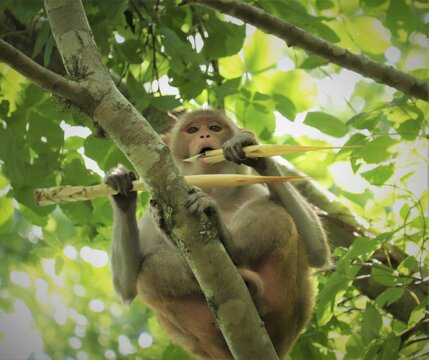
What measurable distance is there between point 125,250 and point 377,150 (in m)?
1.91

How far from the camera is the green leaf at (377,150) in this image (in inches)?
165

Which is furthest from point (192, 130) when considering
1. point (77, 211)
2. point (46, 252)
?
point (46, 252)

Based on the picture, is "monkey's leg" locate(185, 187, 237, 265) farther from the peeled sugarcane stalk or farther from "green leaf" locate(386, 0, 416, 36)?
"green leaf" locate(386, 0, 416, 36)

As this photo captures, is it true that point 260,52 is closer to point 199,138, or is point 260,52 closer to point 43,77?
point 199,138

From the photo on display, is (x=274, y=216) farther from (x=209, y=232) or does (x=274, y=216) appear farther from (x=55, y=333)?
(x=55, y=333)

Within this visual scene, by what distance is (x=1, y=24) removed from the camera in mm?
5520

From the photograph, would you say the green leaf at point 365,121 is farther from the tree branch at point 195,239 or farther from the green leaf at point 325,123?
the tree branch at point 195,239

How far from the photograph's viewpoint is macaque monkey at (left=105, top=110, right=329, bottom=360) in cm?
420

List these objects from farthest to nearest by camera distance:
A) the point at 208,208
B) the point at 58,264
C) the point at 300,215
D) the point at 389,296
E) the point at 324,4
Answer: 1. the point at 58,264
2. the point at 324,4
3. the point at 300,215
4. the point at 389,296
5. the point at 208,208

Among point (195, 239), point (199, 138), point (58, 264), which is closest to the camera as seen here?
point (195, 239)

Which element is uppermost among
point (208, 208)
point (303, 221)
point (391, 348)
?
point (303, 221)

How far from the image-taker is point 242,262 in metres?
4.25

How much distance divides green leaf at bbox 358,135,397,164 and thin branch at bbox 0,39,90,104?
1952 millimetres

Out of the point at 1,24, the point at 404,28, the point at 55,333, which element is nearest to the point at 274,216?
the point at 404,28
